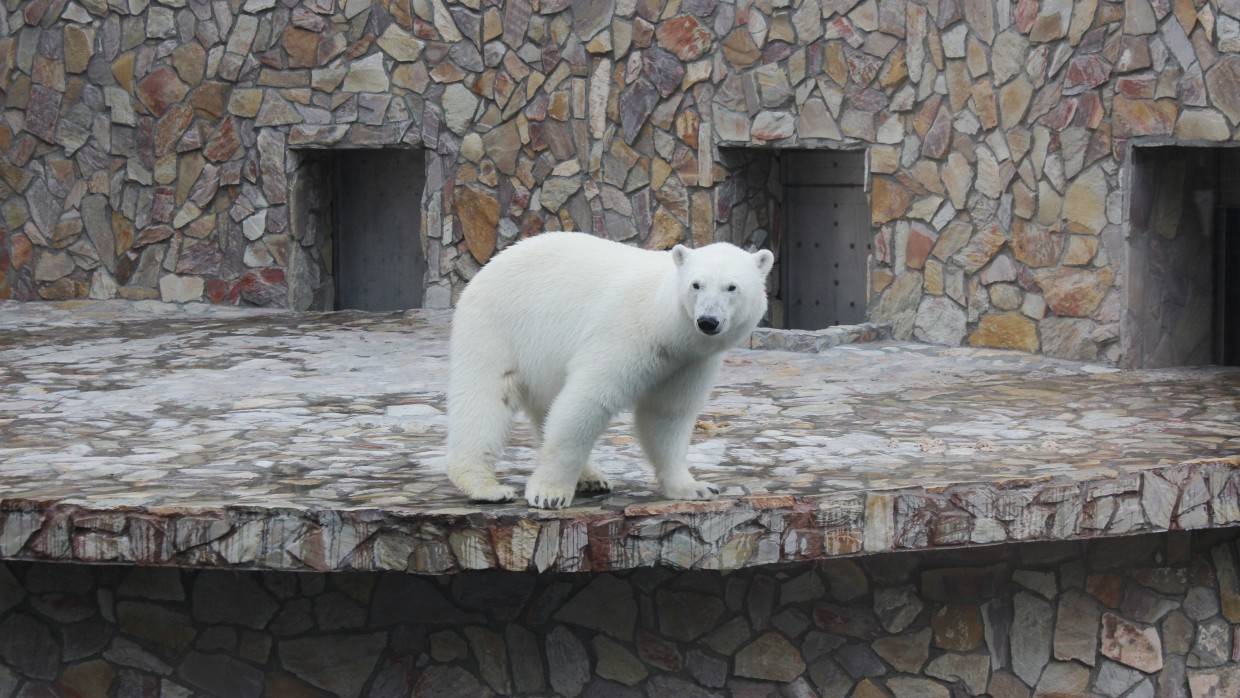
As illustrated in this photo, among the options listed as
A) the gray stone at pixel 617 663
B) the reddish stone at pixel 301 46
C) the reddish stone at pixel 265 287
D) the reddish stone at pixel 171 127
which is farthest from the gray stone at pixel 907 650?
the reddish stone at pixel 171 127

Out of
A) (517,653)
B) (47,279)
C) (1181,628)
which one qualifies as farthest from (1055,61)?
(47,279)

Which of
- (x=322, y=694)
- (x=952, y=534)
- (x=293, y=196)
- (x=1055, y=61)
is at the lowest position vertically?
(x=322, y=694)

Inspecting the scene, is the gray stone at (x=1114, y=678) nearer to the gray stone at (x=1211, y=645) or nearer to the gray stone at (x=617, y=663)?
the gray stone at (x=1211, y=645)

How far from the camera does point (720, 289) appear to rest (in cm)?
492

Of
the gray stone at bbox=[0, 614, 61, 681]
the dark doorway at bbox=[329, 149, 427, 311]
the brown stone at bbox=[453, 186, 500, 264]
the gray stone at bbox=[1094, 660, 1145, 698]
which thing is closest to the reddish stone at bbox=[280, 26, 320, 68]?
the dark doorway at bbox=[329, 149, 427, 311]

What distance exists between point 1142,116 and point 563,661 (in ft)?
15.0

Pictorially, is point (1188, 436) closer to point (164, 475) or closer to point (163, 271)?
point (164, 475)

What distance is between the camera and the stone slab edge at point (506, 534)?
5648 mm

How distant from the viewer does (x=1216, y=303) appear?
32.3 feet

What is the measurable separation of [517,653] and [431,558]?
3.76ft

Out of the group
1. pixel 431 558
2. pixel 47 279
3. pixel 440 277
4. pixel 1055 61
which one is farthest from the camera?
pixel 47 279

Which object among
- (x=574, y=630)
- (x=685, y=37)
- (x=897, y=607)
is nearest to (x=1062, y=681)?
(x=897, y=607)

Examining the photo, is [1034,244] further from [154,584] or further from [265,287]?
[265,287]

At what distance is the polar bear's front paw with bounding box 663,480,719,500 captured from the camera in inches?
226
